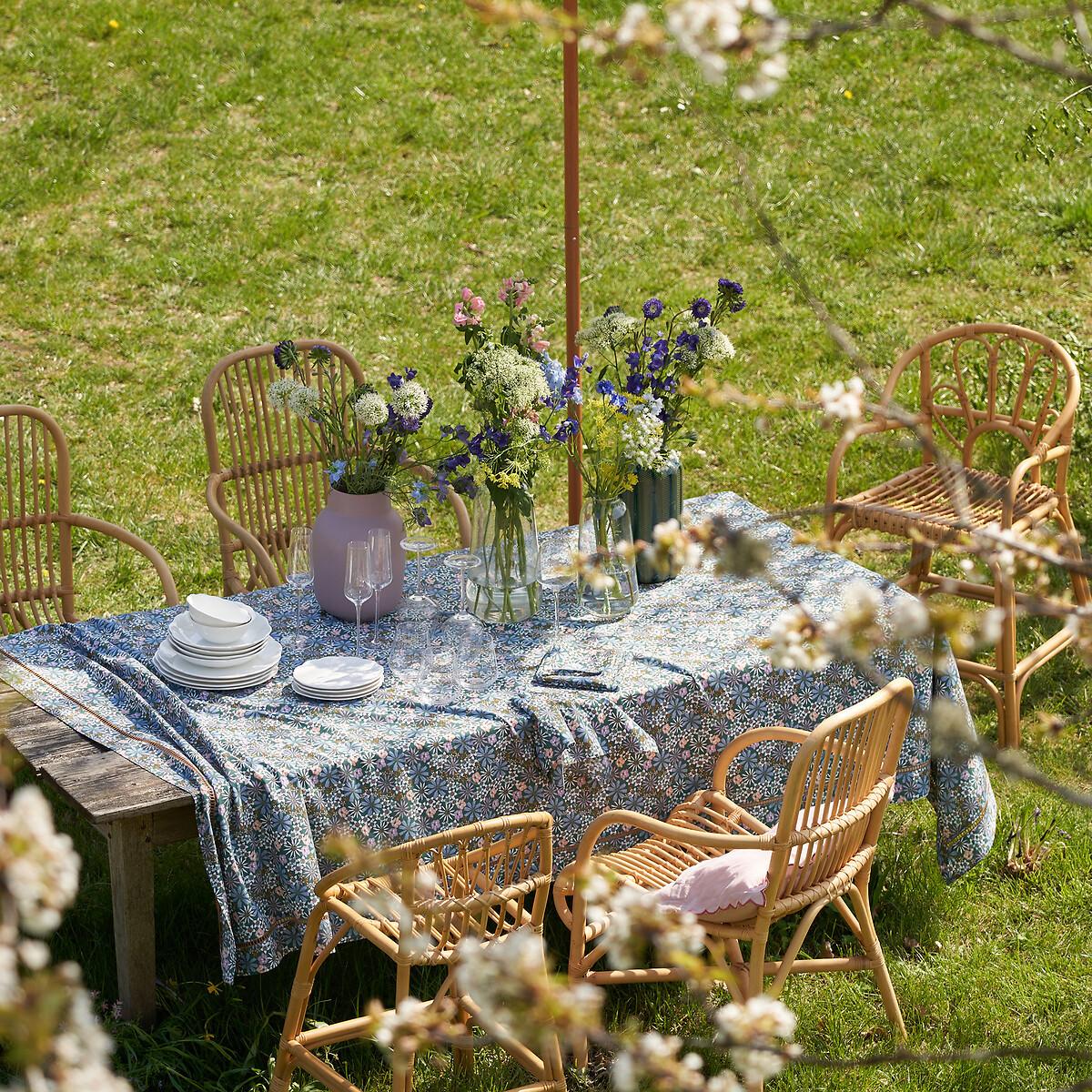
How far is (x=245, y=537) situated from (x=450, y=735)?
4.44 feet

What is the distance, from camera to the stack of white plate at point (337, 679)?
129 inches

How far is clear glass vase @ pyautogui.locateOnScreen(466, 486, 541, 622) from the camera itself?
3592 millimetres

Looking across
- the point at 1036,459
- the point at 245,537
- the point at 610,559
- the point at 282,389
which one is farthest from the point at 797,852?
the point at 1036,459

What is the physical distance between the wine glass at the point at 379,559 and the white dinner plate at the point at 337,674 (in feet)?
0.48

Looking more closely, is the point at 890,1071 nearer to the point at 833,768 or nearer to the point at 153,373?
the point at 833,768

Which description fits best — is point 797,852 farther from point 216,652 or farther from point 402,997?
point 216,652

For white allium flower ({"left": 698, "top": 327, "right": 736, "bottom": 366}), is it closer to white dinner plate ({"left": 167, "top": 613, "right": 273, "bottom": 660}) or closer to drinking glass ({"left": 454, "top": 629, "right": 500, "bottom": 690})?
drinking glass ({"left": 454, "top": 629, "right": 500, "bottom": 690})

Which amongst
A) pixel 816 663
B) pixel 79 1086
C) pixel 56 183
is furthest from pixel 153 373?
pixel 79 1086

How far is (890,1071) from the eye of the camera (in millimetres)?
3225

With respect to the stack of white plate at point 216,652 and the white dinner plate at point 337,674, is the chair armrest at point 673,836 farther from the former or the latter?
the stack of white plate at point 216,652

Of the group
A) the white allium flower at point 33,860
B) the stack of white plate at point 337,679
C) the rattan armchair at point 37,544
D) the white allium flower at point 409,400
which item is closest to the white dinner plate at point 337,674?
the stack of white plate at point 337,679

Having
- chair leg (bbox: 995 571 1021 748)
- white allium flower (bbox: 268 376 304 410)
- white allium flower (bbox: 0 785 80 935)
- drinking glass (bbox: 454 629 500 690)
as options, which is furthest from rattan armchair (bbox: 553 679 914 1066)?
white allium flower (bbox: 0 785 80 935)

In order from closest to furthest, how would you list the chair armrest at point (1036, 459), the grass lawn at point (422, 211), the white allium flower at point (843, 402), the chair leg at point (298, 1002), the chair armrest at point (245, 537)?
the white allium flower at point (843, 402) < the chair leg at point (298, 1002) < the chair armrest at point (245, 537) < the chair armrest at point (1036, 459) < the grass lawn at point (422, 211)

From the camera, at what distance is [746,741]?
332 centimetres
